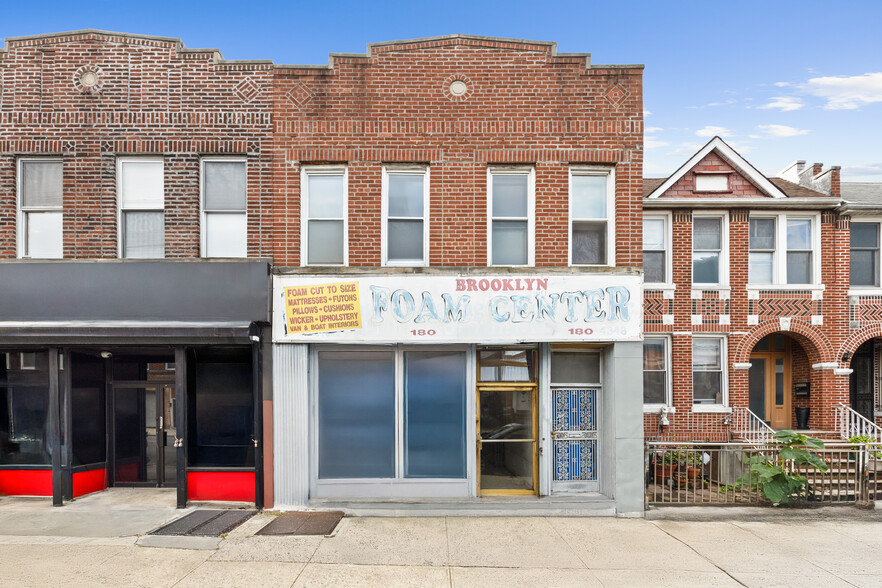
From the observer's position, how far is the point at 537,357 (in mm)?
9953

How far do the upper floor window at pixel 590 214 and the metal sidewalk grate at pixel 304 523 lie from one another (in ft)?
20.1

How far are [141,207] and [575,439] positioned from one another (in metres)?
8.99

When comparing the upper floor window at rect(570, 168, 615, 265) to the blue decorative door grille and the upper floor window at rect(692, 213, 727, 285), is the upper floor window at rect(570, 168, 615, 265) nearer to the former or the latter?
the blue decorative door grille

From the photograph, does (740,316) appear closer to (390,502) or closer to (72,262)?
(390,502)

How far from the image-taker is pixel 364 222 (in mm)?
9789

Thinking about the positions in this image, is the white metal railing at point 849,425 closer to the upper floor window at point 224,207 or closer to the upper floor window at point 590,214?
the upper floor window at point 590,214

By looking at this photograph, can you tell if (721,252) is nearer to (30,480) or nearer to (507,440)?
(507,440)

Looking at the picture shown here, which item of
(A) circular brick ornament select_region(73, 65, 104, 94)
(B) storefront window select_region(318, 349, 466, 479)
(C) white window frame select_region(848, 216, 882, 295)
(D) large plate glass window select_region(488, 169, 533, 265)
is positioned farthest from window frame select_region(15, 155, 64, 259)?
(C) white window frame select_region(848, 216, 882, 295)

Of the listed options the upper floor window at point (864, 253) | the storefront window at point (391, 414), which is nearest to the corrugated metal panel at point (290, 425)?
the storefront window at point (391, 414)

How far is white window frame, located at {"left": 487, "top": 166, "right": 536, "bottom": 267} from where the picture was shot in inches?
387

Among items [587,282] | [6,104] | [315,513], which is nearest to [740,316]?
[587,282]

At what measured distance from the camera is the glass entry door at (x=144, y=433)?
10820mm

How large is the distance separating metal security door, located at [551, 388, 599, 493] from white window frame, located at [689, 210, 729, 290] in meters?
5.47

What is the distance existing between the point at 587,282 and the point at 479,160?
2933 mm
